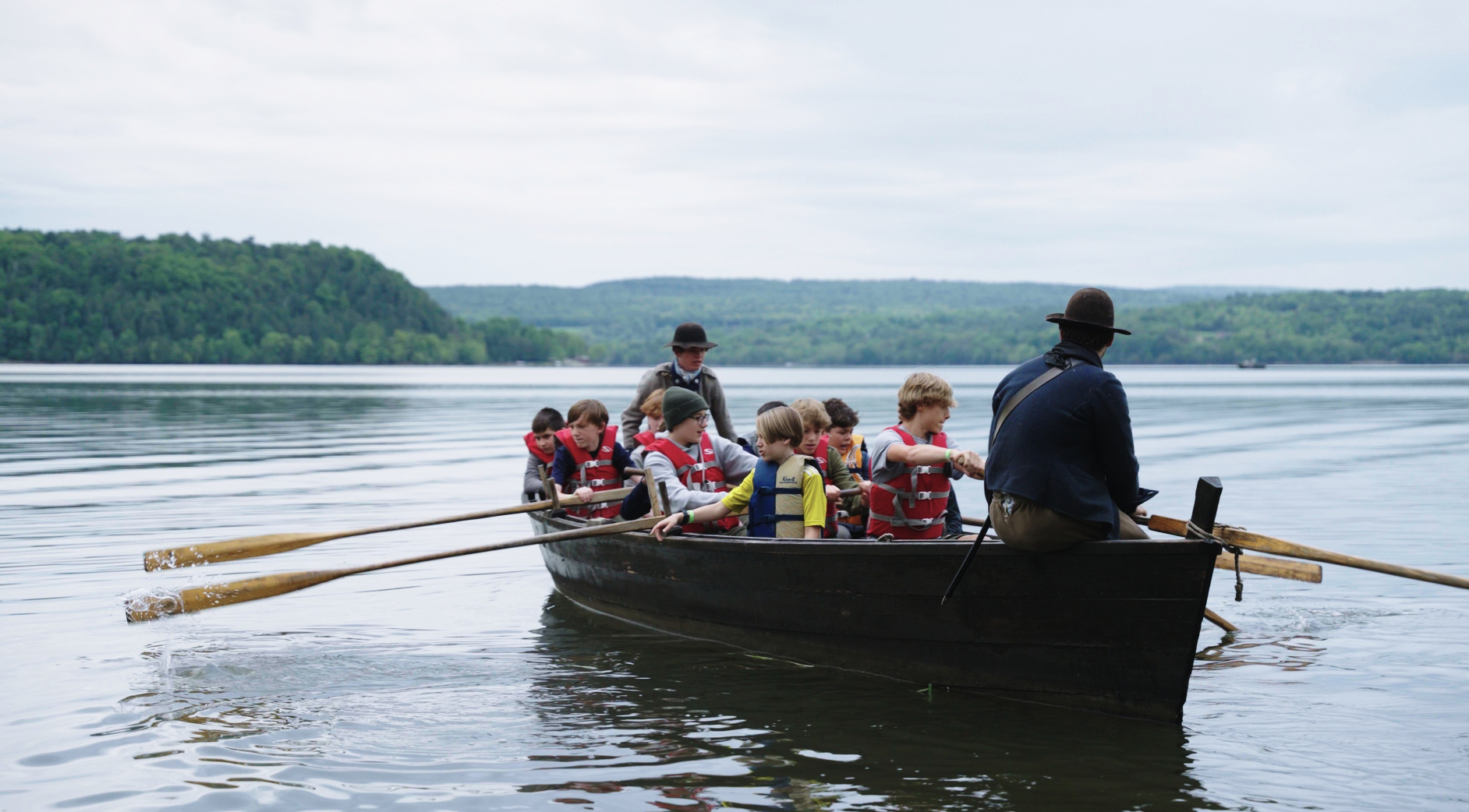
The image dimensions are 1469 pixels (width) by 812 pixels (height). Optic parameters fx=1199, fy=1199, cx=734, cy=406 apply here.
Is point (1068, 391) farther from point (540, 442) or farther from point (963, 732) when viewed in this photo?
point (540, 442)

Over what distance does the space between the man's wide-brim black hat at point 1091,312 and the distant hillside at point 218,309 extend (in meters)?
112

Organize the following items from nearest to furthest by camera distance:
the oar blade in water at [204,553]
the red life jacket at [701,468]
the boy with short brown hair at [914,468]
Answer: the boy with short brown hair at [914,468]
the red life jacket at [701,468]
the oar blade in water at [204,553]

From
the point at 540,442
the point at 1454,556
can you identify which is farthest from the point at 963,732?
the point at 1454,556

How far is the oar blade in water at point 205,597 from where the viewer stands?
8125 millimetres

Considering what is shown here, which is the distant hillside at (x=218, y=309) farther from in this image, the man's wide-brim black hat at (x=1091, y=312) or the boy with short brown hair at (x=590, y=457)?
the man's wide-brim black hat at (x=1091, y=312)

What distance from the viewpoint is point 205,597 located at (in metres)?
8.18

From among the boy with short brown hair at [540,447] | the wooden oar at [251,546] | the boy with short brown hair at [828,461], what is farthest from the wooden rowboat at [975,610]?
the boy with short brown hair at [540,447]

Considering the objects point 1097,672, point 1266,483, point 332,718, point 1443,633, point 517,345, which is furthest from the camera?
point 517,345

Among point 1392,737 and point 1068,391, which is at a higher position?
point 1068,391

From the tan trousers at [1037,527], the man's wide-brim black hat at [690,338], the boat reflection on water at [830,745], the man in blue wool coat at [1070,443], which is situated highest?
the man's wide-brim black hat at [690,338]

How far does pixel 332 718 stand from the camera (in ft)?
21.6

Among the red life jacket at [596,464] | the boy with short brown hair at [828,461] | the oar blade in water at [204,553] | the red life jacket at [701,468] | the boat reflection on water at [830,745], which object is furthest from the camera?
the red life jacket at [596,464]

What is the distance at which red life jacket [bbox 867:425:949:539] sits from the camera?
7258 millimetres

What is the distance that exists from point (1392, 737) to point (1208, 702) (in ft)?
3.13
